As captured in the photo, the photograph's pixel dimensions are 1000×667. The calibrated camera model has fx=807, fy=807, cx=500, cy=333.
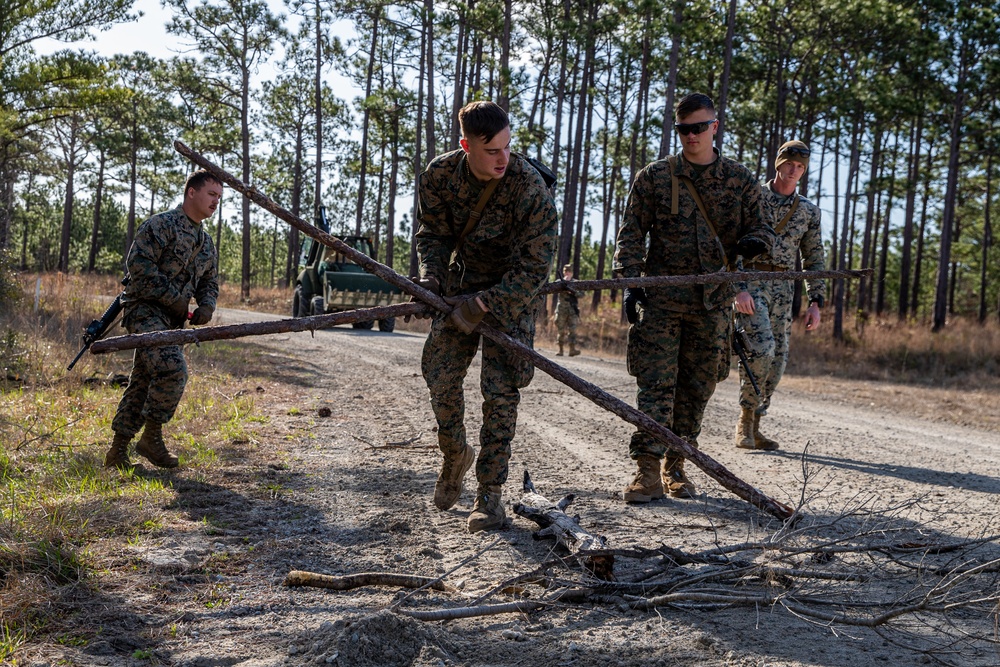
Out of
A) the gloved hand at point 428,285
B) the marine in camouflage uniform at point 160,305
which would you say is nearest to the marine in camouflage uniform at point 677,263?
the gloved hand at point 428,285

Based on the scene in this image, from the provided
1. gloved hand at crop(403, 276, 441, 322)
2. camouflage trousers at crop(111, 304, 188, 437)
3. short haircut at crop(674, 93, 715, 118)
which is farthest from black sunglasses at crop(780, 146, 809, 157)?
camouflage trousers at crop(111, 304, 188, 437)

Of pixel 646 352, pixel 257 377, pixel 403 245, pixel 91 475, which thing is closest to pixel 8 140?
pixel 257 377

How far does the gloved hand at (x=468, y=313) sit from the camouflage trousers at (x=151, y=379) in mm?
2070

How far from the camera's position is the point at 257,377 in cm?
1006

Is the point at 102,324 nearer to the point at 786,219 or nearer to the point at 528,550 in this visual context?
the point at 528,550

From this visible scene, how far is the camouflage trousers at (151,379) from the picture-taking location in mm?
4988

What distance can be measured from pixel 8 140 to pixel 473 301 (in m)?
16.8

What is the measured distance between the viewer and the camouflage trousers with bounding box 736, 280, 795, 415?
6602 mm

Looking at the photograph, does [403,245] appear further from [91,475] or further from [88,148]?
[91,475]

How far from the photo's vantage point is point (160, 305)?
5105 mm

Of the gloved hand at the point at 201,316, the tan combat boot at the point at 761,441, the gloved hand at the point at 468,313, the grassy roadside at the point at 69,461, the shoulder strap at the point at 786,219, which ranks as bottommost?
the grassy roadside at the point at 69,461

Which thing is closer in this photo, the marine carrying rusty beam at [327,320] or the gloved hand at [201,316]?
the marine carrying rusty beam at [327,320]

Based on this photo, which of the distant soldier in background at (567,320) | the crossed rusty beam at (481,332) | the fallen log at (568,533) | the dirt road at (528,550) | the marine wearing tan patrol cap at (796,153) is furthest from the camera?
the distant soldier in background at (567,320)

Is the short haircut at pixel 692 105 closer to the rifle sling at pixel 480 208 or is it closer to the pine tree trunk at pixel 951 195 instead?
the rifle sling at pixel 480 208
